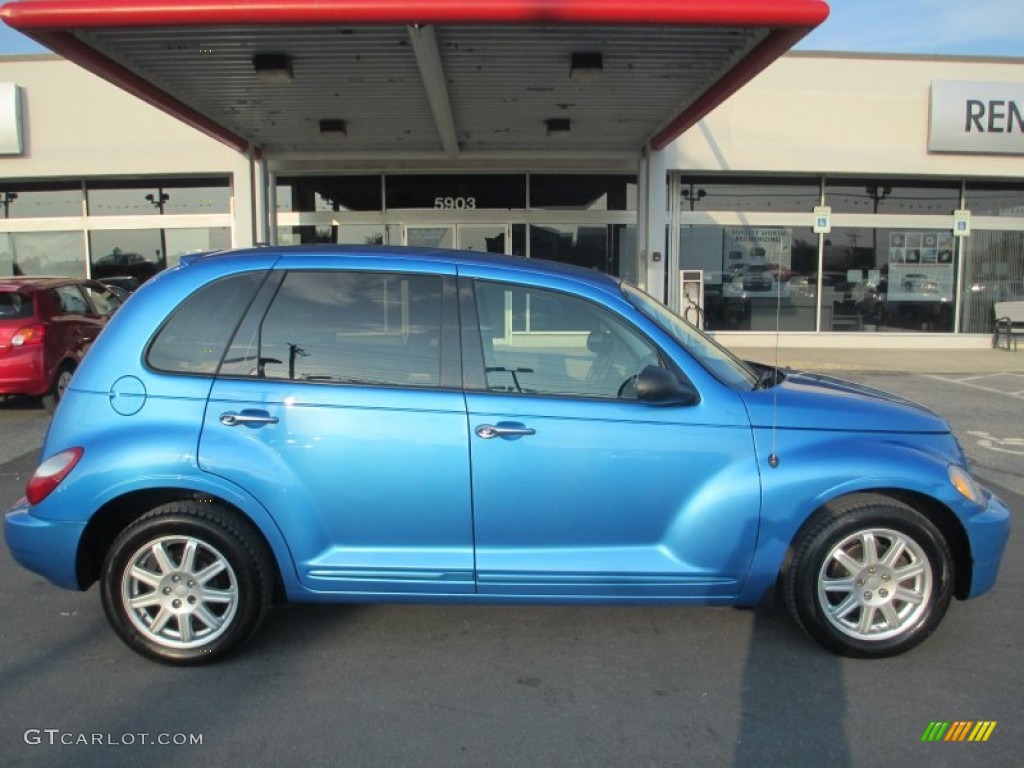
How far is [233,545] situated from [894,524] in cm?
287

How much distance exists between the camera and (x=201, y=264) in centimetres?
360

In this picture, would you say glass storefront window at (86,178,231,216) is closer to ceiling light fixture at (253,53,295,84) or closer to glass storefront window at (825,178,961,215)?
ceiling light fixture at (253,53,295,84)

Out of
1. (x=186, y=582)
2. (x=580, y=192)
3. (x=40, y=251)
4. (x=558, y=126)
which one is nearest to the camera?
(x=186, y=582)

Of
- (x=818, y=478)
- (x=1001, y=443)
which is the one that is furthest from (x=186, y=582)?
(x=1001, y=443)

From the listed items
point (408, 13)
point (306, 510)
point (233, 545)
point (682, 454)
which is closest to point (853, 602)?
point (682, 454)

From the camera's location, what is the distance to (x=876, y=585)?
3.47 metres

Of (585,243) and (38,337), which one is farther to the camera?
(585,243)

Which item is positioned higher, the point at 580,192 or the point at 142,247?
the point at 580,192

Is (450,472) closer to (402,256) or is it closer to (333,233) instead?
(402,256)

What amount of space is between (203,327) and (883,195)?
16800mm

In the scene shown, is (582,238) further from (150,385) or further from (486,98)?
(150,385)

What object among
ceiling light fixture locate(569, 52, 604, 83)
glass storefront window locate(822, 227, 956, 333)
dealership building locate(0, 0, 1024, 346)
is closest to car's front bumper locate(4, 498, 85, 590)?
ceiling light fixture locate(569, 52, 604, 83)

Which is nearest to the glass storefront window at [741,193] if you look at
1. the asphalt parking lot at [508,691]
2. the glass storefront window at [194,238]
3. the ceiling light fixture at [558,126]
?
the ceiling light fixture at [558,126]

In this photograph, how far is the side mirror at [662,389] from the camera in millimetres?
3307
